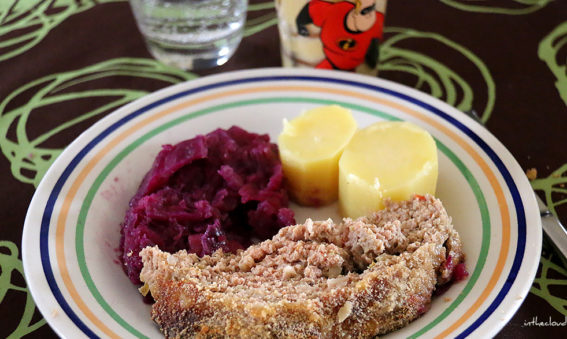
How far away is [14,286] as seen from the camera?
289 cm

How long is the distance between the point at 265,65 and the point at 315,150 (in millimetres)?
1182

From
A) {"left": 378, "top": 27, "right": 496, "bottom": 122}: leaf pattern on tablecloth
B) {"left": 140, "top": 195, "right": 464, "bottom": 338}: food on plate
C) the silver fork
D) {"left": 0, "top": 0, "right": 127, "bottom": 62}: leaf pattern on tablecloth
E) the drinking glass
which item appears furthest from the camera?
{"left": 0, "top": 0, "right": 127, "bottom": 62}: leaf pattern on tablecloth

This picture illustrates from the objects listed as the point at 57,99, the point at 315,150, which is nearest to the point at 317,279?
the point at 315,150

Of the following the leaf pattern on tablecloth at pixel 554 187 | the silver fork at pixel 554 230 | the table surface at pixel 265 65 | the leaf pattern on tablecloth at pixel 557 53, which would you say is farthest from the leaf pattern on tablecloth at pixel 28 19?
the silver fork at pixel 554 230

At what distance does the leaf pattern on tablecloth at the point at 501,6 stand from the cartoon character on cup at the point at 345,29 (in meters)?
1.13

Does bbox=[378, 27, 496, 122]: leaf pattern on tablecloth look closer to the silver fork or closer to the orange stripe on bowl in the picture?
the orange stripe on bowl

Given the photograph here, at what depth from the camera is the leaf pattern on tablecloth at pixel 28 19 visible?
14.2 feet

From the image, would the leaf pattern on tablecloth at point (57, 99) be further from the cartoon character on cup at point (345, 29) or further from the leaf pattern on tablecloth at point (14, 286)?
the cartoon character on cup at point (345, 29)

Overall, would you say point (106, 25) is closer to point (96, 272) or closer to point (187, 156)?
point (187, 156)

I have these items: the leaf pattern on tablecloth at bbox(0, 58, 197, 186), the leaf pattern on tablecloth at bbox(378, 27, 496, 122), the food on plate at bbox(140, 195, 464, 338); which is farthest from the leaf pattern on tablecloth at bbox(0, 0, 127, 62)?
the food on plate at bbox(140, 195, 464, 338)

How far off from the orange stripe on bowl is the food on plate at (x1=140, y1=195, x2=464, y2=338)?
179 mm

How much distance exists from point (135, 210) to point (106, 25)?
205 cm

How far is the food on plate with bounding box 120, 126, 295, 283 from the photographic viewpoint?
283 centimetres

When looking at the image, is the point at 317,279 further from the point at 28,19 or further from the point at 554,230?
the point at 28,19
